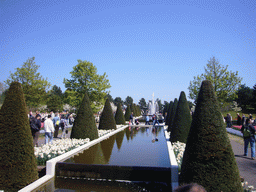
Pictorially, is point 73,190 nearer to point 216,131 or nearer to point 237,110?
→ point 216,131

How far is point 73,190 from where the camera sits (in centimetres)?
584

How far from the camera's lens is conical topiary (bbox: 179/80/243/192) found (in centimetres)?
443

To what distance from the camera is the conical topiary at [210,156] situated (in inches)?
174

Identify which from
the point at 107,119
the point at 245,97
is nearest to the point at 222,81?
the point at 107,119

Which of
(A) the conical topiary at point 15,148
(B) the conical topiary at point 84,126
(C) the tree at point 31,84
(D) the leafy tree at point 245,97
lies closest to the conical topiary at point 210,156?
(A) the conical topiary at point 15,148

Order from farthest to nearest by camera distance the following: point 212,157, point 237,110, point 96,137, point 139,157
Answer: point 237,110, point 96,137, point 139,157, point 212,157

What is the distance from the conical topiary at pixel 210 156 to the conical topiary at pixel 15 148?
166 inches

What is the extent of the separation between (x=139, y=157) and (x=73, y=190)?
3.47 meters

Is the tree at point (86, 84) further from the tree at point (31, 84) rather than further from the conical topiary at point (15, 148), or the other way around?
the conical topiary at point (15, 148)

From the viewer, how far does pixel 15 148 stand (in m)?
5.80

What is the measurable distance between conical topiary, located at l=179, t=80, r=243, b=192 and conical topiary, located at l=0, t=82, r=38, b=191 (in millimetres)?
4215

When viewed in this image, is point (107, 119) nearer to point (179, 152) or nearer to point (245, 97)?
point (179, 152)

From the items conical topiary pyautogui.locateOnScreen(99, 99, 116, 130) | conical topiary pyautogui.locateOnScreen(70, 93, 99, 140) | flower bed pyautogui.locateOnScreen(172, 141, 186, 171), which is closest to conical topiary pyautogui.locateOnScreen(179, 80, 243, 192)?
flower bed pyautogui.locateOnScreen(172, 141, 186, 171)

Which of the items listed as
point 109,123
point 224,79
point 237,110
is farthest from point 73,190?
point 237,110
